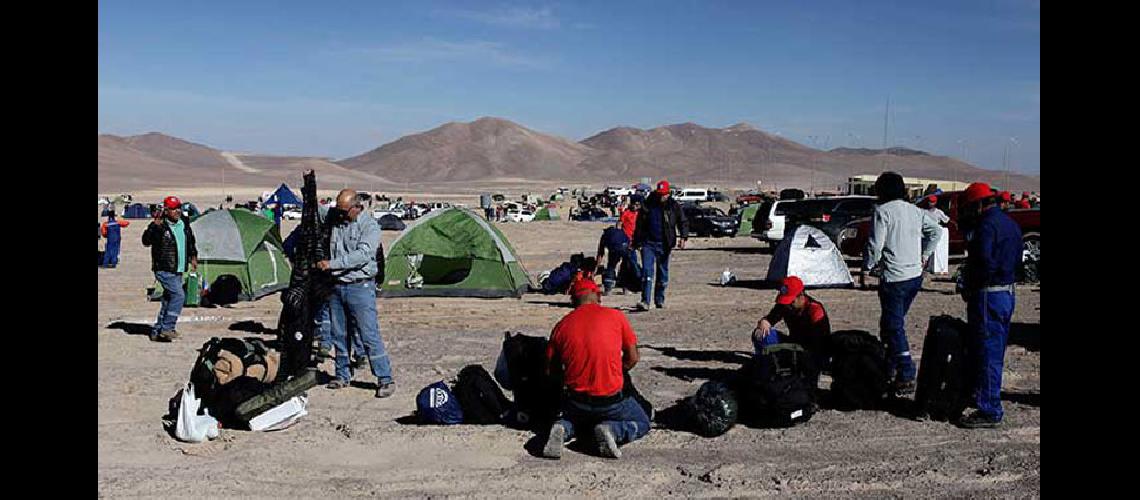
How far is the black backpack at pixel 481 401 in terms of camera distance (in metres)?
7.71

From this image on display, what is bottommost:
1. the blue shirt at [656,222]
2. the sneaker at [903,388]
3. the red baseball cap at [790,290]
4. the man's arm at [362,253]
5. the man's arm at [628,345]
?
the sneaker at [903,388]

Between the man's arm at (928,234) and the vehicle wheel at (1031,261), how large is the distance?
8.24 metres

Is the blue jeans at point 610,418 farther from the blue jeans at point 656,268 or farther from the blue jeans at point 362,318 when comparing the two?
the blue jeans at point 656,268

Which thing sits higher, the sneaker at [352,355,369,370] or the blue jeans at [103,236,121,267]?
the blue jeans at [103,236,121,267]

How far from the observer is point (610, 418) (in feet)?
22.9

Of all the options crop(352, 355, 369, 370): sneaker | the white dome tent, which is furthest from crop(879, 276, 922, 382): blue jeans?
the white dome tent

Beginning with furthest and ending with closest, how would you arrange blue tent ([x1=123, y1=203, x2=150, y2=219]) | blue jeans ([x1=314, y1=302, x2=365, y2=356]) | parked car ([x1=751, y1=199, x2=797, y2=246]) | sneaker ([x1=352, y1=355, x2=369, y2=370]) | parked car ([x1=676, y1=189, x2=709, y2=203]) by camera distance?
parked car ([x1=676, y1=189, x2=709, y2=203])
blue tent ([x1=123, y1=203, x2=150, y2=219])
parked car ([x1=751, y1=199, x2=797, y2=246])
blue jeans ([x1=314, y1=302, x2=365, y2=356])
sneaker ([x1=352, y1=355, x2=369, y2=370])

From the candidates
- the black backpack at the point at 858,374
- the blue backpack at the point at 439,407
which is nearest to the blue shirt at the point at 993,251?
the black backpack at the point at 858,374

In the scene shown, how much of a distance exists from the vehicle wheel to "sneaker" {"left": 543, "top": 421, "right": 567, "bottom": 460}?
1129 cm

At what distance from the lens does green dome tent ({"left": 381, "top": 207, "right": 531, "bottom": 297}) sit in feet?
53.1

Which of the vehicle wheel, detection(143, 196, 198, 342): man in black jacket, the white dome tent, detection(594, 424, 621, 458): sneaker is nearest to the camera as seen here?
detection(594, 424, 621, 458): sneaker

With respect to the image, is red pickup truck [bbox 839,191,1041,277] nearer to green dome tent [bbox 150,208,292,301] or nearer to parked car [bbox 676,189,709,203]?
green dome tent [bbox 150,208,292,301]
